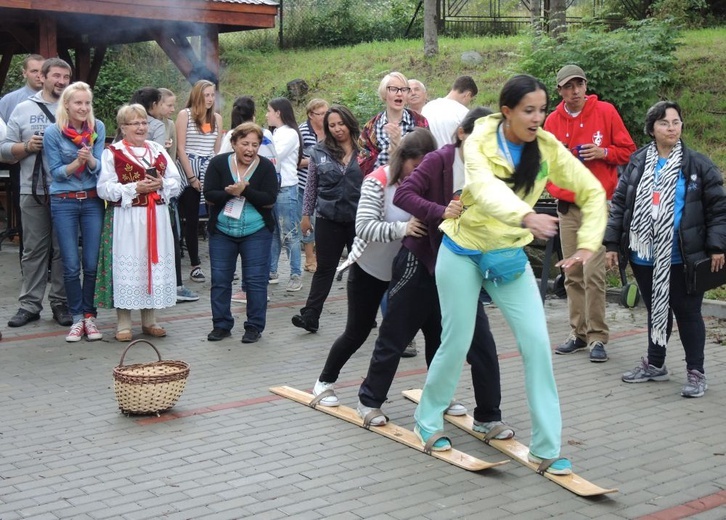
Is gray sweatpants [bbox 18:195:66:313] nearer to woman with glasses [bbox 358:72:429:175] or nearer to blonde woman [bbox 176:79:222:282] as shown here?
blonde woman [bbox 176:79:222:282]

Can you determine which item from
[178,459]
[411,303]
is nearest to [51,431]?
[178,459]

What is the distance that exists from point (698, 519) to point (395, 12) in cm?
2713

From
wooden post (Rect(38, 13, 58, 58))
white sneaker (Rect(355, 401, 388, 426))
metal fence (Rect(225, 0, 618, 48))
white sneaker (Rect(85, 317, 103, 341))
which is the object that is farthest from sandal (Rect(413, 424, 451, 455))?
metal fence (Rect(225, 0, 618, 48))

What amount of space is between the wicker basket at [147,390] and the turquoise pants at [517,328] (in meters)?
1.84

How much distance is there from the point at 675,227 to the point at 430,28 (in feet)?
55.0

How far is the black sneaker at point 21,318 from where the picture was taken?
30.5 feet

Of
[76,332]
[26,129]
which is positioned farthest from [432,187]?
[26,129]

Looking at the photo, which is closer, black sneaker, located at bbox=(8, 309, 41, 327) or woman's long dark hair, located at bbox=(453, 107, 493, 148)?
woman's long dark hair, located at bbox=(453, 107, 493, 148)

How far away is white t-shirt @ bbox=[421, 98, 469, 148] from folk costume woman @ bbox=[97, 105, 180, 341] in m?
2.26

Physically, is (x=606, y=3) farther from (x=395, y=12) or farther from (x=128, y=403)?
(x=128, y=403)

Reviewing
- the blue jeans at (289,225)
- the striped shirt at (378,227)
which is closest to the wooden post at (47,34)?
the blue jeans at (289,225)

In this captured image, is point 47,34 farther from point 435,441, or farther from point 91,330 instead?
point 435,441

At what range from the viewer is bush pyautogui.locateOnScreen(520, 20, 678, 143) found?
45.5 feet

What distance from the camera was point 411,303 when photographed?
5.87m
